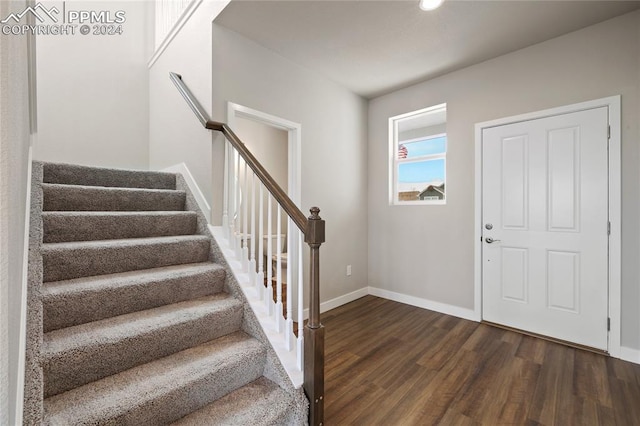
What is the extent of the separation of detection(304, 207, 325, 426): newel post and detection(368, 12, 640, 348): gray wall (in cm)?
219

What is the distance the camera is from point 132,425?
3.74ft

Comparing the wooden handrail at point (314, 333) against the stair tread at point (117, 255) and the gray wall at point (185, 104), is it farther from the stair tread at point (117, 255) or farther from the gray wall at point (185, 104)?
the gray wall at point (185, 104)

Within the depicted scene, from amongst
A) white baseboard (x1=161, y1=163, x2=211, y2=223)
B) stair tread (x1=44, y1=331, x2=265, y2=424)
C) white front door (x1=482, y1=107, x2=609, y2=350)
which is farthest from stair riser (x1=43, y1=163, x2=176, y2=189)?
white front door (x1=482, y1=107, x2=609, y2=350)

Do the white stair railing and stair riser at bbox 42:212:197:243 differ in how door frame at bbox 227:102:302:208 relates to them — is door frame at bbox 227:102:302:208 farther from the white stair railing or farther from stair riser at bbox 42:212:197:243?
stair riser at bbox 42:212:197:243

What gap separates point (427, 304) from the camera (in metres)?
3.31

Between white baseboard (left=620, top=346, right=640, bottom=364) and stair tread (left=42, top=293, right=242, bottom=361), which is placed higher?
stair tread (left=42, top=293, right=242, bottom=361)

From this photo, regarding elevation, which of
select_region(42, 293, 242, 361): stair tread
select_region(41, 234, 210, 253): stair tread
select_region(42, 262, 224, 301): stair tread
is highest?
select_region(41, 234, 210, 253): stair tread

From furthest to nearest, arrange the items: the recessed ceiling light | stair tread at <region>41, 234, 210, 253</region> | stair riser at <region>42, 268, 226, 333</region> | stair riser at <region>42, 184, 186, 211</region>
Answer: the recessed ceiling light
stair riser at <region>42, 184, 186, 211</region>
stair tread at <region>41, 234, 210, 253</region>
stair riser at <region>42, 268, 226, 333</region>

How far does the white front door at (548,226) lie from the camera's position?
92.7 inches

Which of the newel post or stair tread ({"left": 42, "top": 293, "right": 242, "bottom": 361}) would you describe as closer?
stair tread ({"left": 42, "top": 293, "right": 242, "bottom": 361})

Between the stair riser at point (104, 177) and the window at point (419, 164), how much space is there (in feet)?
8.64

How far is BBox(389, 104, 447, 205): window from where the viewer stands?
3.36 meters

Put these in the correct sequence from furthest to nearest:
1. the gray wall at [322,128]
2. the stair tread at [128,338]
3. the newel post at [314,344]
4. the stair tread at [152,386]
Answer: the gray wall at [322,128] → the newel post at [314,344] → the stair tread at [128,338] → the stair tread at [152,386]

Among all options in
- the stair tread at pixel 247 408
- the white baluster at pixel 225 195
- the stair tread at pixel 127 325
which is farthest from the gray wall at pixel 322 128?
the stair tread at pixel 247 408
